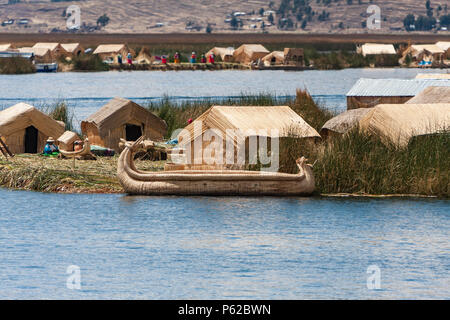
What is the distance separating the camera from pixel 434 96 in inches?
1177

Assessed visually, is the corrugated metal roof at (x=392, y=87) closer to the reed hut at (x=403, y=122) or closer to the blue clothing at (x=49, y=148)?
the reed hut at (x=403, y=122)

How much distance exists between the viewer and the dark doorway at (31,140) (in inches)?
1130

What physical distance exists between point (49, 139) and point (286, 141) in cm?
697

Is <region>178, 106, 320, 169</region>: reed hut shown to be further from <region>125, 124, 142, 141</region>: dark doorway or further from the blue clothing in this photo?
the blue clothing

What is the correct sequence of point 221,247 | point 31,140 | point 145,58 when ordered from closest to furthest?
1. point 221,247
2. point 31,140
3. point 145,58

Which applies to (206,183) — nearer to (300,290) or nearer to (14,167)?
(14,167)

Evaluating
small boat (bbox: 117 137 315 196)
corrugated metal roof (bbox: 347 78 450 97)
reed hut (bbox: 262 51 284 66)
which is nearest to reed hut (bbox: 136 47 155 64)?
reed hut (bbox: 262 51 284 66)

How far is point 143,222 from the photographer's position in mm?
21875

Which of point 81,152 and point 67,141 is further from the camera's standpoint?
point 67,141

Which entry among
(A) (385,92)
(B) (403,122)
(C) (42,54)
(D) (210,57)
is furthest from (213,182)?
(C) (42,54)

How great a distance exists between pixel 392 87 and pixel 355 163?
39.6ft

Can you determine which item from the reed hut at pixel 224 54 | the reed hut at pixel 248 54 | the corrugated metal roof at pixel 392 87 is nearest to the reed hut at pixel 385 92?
the corrugated metal roof at pixel 392 87

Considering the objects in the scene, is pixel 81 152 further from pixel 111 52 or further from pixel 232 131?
pixel 111 52

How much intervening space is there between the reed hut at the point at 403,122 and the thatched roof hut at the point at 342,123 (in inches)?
20.7
